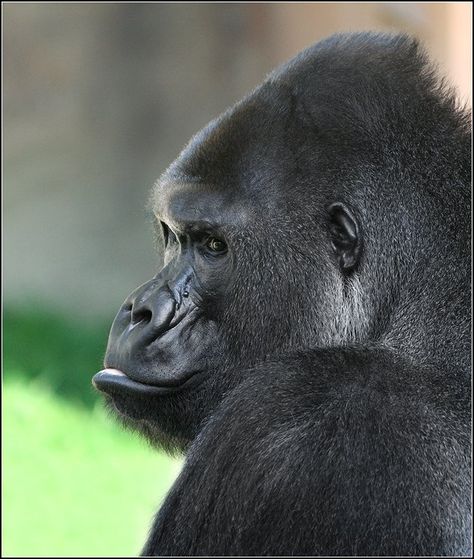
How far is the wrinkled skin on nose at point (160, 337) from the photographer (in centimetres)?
286

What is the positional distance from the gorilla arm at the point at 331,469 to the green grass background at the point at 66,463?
3083 millimetres

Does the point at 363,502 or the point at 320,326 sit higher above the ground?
the point at 320,326

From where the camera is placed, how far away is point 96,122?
877 centimetres

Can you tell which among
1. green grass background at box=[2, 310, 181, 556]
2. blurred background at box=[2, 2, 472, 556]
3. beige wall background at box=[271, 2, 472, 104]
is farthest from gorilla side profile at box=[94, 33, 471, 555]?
blurred background at box=[2, 2, 472, 556]

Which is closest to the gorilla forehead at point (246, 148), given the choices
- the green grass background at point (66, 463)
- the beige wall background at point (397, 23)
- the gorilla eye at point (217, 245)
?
the gorilla eye at point (217, 245)

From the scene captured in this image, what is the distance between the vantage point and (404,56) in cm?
294

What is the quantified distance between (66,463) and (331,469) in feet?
15.0

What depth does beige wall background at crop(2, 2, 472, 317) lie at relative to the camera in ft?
27.0

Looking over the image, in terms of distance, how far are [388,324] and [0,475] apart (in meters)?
4.25

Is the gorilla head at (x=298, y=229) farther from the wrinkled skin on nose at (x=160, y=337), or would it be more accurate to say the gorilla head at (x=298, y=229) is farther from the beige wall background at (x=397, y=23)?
the beige wall background at (x=397, y=23)

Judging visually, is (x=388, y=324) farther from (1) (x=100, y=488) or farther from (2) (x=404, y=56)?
(1) (x=100, y=488)

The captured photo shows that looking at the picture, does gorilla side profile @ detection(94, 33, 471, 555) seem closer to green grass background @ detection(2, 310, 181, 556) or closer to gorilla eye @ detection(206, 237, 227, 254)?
gorilla eye @ detection(206, 237, 227, 254)

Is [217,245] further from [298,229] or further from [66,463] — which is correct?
[66,463]

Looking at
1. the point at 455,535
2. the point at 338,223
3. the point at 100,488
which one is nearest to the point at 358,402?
the point at 455,535
